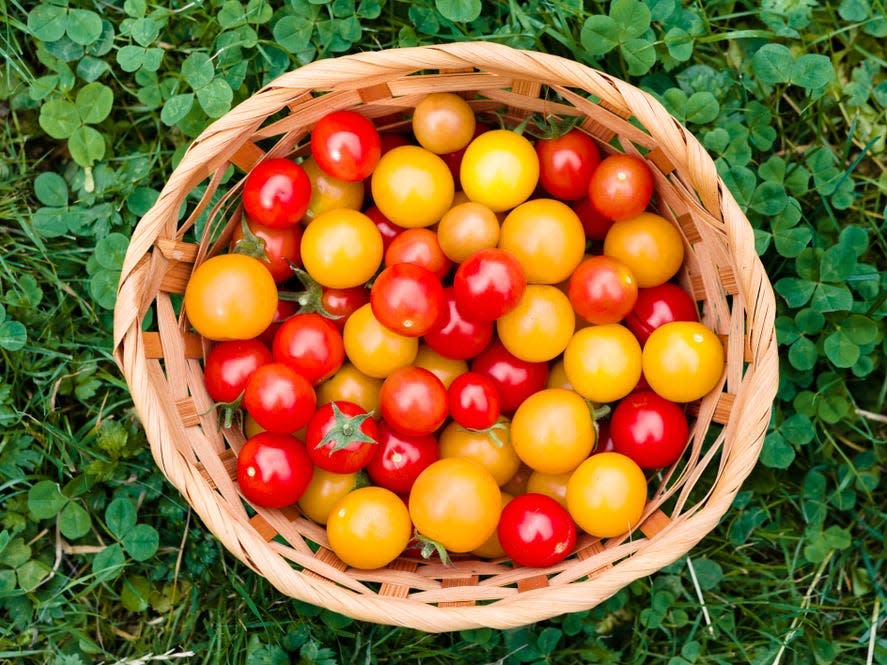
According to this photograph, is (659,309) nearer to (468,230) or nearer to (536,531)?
(468,230)

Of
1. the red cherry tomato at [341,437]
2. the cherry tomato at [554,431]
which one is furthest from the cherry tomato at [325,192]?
the cherry tomato at [554,431]

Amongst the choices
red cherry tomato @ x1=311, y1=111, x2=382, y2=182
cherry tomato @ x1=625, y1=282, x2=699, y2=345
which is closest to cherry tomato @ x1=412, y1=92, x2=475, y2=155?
red cherry tomato @ x1=311, y1=111, x2=382, y2=182

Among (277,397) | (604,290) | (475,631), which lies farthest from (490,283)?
(475,631)

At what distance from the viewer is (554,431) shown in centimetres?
239

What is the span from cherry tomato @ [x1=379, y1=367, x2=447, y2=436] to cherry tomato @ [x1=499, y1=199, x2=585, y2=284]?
0.42m

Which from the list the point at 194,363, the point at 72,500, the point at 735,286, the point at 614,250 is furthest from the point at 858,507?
the point at 72,500

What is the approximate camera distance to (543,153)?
8.32 ft

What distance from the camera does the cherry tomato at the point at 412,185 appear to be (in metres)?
2.46

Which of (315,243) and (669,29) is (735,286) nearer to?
(669,29)

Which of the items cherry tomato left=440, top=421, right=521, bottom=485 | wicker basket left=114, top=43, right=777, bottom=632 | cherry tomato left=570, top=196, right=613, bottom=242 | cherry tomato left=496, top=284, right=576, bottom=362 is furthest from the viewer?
cherry tomato left=570, top=196, right=613, bottom=242

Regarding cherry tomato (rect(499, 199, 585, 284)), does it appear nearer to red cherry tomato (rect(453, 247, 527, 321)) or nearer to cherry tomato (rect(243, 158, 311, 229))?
red cherry tomato (rect(453, 247, 527, 321))

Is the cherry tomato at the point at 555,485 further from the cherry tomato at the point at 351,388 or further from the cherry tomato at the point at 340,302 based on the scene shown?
the cherry tomato at the point at 340,302

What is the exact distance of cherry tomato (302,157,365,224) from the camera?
8.52 feet

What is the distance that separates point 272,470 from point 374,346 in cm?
43
